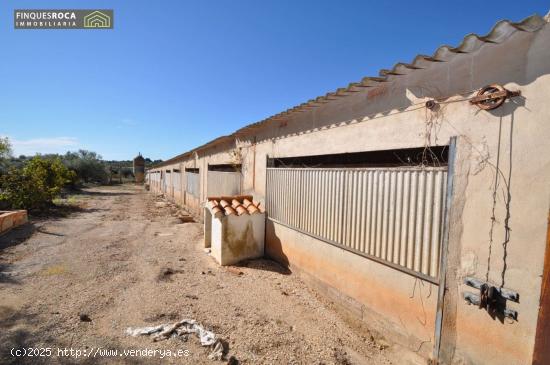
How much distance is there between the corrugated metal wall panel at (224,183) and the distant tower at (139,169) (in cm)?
4533

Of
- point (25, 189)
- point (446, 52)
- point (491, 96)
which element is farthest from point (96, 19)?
point (25, 189)

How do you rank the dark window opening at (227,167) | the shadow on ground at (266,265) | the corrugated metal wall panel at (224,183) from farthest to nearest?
the dark window opening at (227,167), the corrugated metal wall panel at (224,183), the shadow on ground at (266,265)

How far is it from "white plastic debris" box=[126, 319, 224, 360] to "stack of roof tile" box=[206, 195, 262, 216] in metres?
2.67

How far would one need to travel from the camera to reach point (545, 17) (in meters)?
2.05

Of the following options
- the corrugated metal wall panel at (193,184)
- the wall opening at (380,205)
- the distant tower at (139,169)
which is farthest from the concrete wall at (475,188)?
the distant tower at (139,169)

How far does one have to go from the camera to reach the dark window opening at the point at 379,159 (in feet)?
9.91

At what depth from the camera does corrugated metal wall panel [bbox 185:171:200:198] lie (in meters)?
12.7

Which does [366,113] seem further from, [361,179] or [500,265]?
[500,265]

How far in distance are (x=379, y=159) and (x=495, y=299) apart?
2.34 metres

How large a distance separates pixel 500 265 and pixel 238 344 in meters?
3.06

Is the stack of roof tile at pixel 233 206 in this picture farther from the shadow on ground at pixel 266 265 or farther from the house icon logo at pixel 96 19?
the house icon logo at pixel 96 19

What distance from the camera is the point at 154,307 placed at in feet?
12.8

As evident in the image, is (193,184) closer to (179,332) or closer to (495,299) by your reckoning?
(179,332)

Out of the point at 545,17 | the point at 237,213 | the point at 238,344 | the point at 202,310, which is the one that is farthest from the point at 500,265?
the point at 237,213
